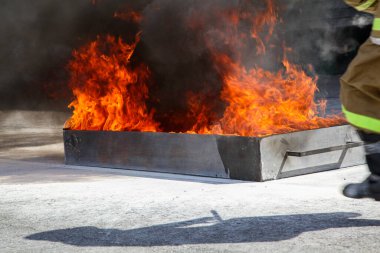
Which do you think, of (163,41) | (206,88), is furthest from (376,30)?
(163,41)

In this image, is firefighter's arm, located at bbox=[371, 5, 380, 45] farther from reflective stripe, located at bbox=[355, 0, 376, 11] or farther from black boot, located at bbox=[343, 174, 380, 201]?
black boot, located at bbox=[343, 174, 380, 201]

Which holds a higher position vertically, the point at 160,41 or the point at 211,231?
the point at 160,41

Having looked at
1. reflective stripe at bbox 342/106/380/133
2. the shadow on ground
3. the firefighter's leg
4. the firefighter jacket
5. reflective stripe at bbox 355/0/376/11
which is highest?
reflective stripe at bbox 355/0/376/11

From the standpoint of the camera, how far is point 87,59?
27.1ft

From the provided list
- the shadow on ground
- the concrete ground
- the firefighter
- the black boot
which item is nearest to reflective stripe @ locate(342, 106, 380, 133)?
the firefighter

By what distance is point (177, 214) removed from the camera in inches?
197

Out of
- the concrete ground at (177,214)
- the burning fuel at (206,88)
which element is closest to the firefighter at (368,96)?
the concrete ground at (177,214)

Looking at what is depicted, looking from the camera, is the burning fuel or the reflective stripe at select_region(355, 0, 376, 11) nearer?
the reflective stripe at select_region(355, 0, 376, 11)

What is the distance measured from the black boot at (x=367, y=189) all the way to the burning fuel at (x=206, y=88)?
311 centimetres

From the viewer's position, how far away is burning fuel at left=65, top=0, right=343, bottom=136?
23.1 feet

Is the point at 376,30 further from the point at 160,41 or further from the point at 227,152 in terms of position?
the point at 160,41

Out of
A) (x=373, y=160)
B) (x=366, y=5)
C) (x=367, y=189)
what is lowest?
(x=367, y=189)

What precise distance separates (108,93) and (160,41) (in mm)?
976

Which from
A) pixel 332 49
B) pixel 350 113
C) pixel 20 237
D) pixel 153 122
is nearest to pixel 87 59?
pixel 153 122
